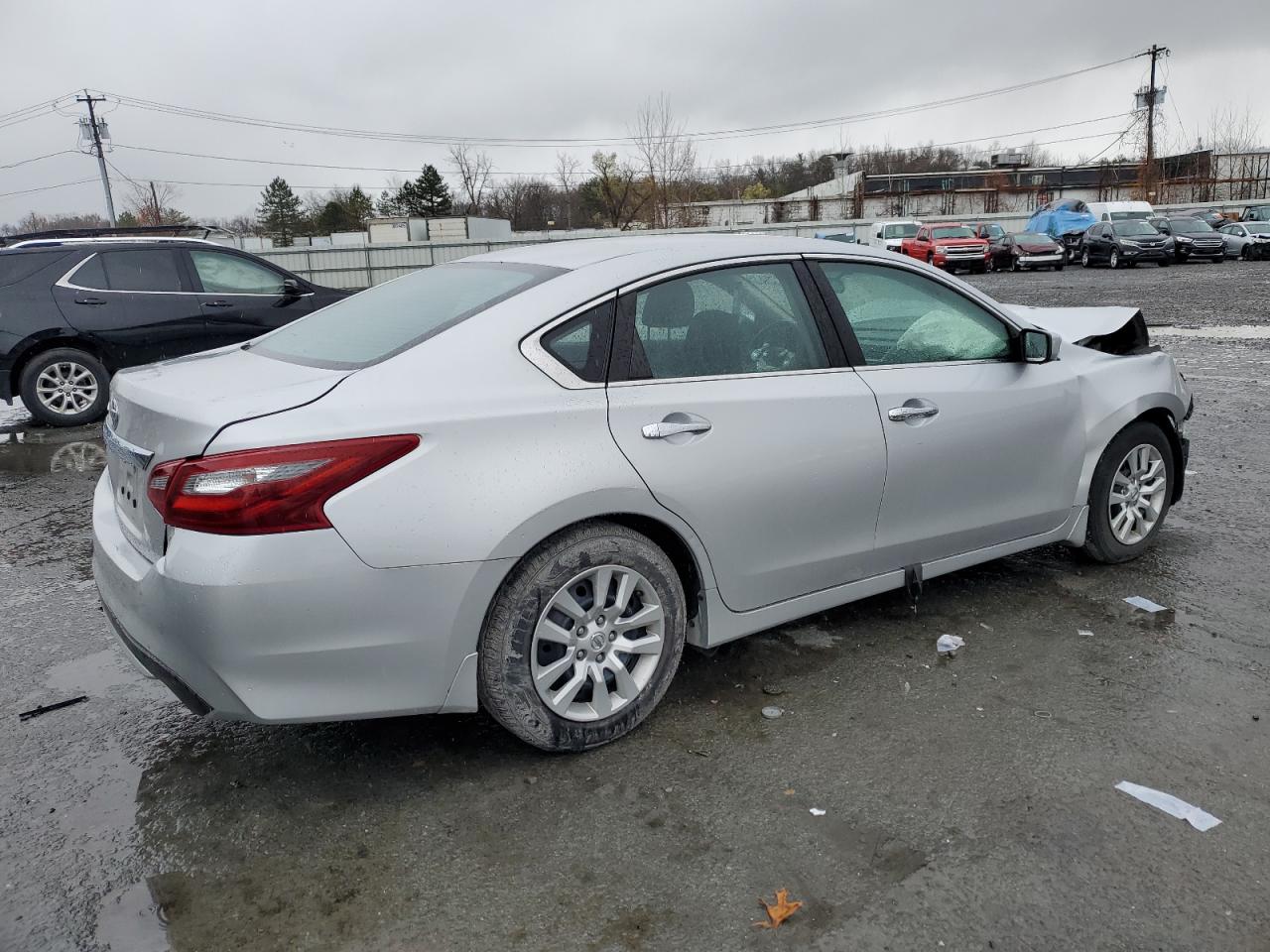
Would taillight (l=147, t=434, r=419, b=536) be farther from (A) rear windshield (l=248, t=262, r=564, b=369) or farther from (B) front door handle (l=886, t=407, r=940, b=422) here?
(B) front door handle (l=886, t=407, r=940, b=422)

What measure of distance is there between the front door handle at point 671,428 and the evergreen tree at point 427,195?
86674mm

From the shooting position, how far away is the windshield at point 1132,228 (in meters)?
31.7

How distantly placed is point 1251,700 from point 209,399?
3578 millimetres

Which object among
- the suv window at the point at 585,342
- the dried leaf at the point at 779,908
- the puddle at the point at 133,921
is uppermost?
the suv window at the point at 585,342

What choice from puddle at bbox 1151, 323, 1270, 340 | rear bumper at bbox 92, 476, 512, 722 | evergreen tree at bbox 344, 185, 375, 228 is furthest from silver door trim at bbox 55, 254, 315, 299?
evergreen tree at bbox 344, 185, 375, 228

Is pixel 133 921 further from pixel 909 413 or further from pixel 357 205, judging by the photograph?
pixel 357 205

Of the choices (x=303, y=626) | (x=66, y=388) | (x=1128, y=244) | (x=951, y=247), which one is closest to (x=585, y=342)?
(x=303, y=626)

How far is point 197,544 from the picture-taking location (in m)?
2.68

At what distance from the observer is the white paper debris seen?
2.76 m

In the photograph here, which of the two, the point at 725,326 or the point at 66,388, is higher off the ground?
the point at 725,326

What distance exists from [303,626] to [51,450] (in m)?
7.38

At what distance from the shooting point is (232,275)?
33.6ft

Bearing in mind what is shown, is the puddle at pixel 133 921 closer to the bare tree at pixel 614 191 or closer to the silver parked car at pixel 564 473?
the silver parked car at pixel 564 473

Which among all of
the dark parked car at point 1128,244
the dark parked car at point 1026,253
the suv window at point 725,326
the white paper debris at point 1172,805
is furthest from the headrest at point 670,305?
the dark parked car at point 1026,253
